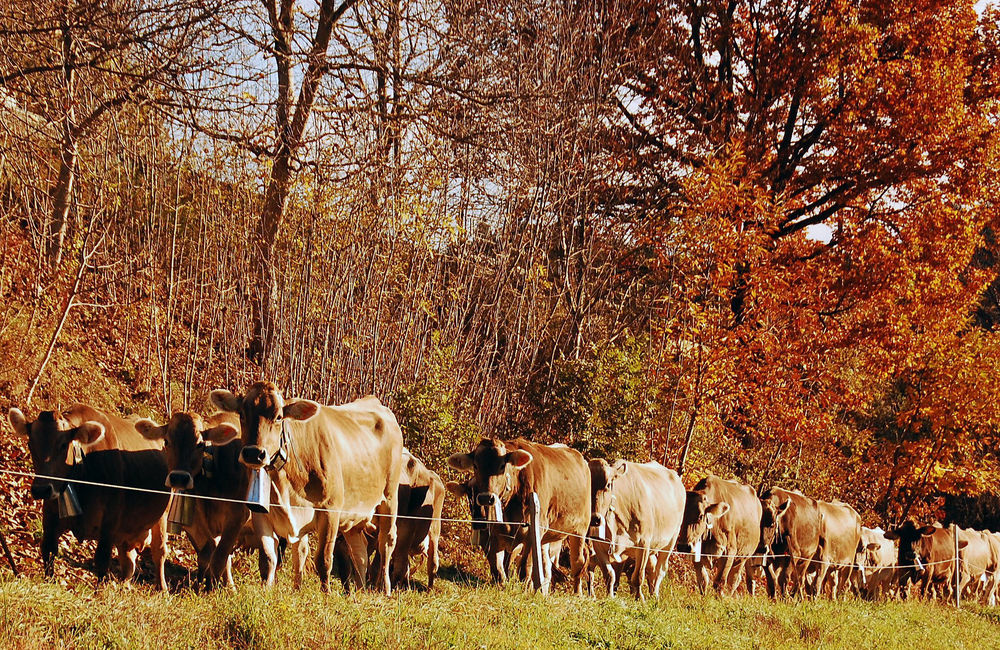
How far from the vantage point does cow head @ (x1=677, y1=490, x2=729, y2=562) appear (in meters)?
14.4

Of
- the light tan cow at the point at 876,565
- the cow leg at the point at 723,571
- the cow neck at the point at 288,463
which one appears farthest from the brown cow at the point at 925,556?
the cow neck at the point at 288,463

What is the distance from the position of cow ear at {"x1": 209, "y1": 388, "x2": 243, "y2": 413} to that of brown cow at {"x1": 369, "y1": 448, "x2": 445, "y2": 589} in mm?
3006

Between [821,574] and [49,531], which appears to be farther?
[821,574]

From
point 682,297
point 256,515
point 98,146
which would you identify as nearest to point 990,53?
point 682,297

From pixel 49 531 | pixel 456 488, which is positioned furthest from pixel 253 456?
pixel 456 488

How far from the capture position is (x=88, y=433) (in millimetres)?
8422

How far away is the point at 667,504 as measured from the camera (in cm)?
1362

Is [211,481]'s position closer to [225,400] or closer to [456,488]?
[225,400]

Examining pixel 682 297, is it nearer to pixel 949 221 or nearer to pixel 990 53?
pixel 949 221

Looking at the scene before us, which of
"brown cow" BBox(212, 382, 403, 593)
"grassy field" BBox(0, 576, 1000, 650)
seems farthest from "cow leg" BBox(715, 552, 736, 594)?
"brown cow" BBox(212, 382, 403, 593)

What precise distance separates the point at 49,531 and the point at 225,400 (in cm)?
173

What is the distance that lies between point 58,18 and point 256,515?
4727 mm

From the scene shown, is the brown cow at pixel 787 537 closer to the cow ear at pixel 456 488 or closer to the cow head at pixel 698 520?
the cow head at pixel 698 520

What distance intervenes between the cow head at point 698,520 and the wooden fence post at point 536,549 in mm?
4245
